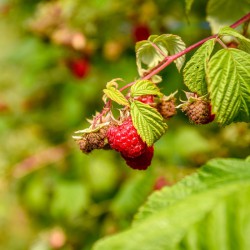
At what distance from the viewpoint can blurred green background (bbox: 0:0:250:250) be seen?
1.99 m

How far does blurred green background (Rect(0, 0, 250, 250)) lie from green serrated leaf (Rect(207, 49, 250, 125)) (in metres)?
0.79

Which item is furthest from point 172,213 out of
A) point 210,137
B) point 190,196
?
point 210,137

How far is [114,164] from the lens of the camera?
2.47m

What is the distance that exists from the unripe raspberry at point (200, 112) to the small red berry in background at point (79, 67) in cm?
152

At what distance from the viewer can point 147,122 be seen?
0.80 metres

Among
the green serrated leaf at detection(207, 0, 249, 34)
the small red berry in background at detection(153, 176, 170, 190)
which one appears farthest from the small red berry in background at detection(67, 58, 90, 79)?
the green serrated leaf at detection(207, 0, 249, 34)

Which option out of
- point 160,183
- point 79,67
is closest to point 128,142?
point 160,183

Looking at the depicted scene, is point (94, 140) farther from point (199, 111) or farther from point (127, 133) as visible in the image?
point (199, 111)

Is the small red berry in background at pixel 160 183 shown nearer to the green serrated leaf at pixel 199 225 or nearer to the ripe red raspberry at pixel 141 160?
the ripe red raspberry at pixel 141 160

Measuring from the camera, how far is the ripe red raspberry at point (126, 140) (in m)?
0.79

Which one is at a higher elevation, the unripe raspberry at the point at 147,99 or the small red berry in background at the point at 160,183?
the small red berry in background at the point at 160,183

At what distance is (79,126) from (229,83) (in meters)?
1.71

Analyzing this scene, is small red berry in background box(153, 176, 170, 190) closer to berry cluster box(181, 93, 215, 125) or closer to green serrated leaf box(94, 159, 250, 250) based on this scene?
berry cluster box(181, 93, 215, 125)

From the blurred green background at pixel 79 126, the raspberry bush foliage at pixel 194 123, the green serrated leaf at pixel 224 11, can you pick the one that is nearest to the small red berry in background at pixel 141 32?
the blurred green background at pixel 79 126
